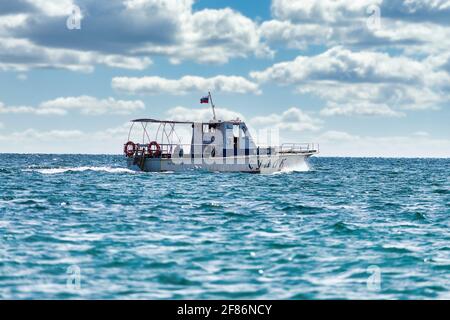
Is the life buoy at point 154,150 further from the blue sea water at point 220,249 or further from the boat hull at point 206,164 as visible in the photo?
the blue sea water at point 220,249

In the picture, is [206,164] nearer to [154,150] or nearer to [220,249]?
[154,150]

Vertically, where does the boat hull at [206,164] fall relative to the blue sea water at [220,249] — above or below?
above

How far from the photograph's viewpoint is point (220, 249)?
15906 millimetres

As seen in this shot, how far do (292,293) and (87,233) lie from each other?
28.1 feet

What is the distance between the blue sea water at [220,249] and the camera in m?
12.1

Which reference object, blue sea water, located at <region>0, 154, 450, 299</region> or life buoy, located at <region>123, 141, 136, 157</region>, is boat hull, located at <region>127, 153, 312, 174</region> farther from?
blue sea water, located at <region>0, 154, 450, 299</region>

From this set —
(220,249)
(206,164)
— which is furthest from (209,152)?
(220,249)

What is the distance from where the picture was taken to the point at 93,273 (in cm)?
1319

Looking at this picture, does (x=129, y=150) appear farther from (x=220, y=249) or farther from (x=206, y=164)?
(x=220, y=249)

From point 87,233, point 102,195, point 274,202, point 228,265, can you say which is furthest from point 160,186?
point 228,265

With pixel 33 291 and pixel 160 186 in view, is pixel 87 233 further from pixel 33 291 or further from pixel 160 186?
pixel 160 186

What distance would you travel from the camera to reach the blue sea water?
12.1 m

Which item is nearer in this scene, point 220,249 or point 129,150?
point 220,249

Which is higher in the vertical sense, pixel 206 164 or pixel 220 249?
pixel 206 164
